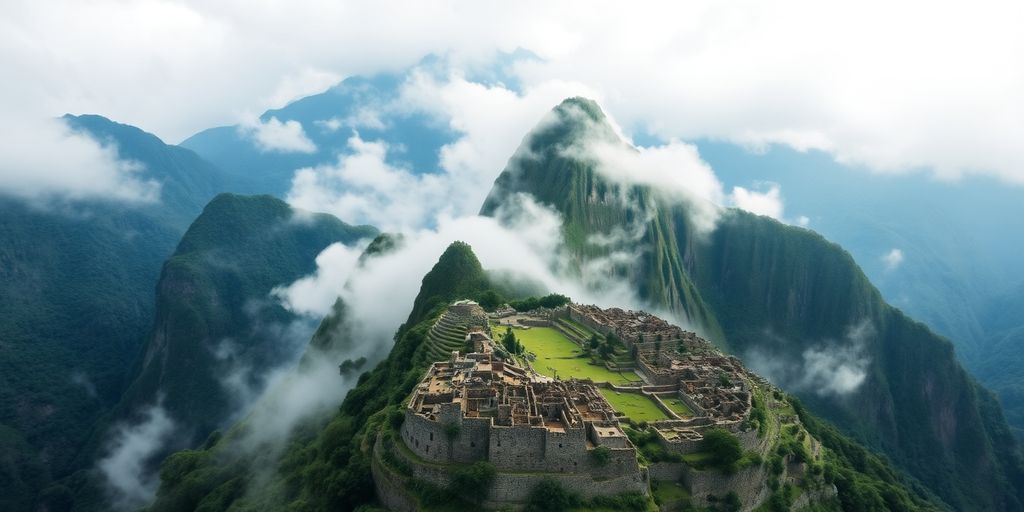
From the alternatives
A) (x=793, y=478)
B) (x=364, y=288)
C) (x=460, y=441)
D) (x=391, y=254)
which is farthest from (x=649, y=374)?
(x=391, y=254)

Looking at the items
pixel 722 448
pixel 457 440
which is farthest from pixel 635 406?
pixel 457 440

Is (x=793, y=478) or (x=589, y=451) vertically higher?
(x=793, y=478)

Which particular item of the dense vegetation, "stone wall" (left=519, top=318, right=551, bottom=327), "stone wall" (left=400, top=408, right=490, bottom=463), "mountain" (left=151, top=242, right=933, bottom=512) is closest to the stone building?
"stone wall" (left=400, top=408, right=490, bottom=463)

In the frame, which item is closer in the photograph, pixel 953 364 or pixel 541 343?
pixel 541 343

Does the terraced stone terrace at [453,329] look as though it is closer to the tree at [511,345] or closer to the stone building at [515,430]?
the tree at [511,345]

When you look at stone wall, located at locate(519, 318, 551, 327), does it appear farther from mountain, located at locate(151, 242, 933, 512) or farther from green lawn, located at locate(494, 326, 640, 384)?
mountain, located at locate(151, 242, 933, 512)

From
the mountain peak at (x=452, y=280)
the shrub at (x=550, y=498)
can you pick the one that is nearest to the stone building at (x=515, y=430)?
the shrub at (x=550, y=498)

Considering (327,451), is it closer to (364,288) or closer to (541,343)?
(541,343)
